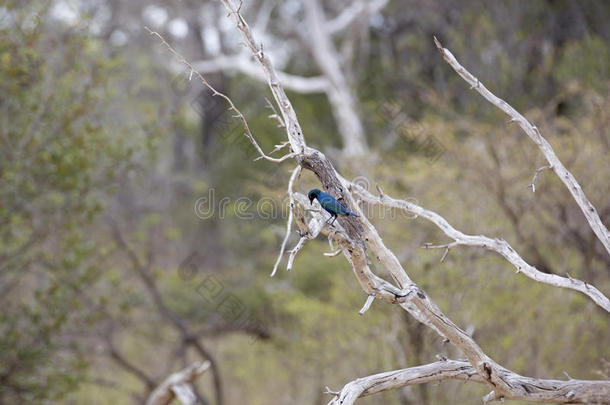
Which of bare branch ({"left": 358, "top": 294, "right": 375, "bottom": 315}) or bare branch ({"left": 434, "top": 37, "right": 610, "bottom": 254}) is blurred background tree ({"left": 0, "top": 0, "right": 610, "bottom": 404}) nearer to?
bare branch ({"left": 434, "top": 37, "right": 610, "bottom": 254})

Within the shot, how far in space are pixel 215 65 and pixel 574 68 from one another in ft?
30.3

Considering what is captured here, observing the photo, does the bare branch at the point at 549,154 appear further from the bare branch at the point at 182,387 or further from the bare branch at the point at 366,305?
the bare branch at the point at 182,387

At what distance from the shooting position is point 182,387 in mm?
7074

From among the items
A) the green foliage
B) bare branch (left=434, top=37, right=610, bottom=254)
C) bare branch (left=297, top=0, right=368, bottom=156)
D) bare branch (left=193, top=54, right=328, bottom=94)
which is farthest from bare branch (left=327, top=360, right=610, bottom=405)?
bare branch (left=193, top=54, right=328, bottom=94)

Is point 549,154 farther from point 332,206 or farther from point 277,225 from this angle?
point 277,225

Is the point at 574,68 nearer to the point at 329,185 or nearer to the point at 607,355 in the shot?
the point at 607,355

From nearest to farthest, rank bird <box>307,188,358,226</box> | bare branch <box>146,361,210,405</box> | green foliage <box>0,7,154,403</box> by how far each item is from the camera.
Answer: bird <box>307,188,358,226</box>, bare branch <box>146,361,210,405</box>, green foliage <box>0,7,154,403</box>

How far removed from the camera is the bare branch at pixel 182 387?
6852mm

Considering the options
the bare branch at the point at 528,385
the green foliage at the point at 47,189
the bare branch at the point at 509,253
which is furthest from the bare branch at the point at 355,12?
the bare branch at the point at 528,385

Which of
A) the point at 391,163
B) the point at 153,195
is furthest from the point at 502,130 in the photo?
the point at 153,195

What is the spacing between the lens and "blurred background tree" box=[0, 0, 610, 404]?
8.34 m

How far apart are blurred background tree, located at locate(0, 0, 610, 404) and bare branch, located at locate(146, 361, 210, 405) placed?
1739mm

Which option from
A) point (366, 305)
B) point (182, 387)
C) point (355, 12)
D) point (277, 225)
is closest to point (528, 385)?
point (366, 305)

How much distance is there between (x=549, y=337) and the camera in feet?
32.1
